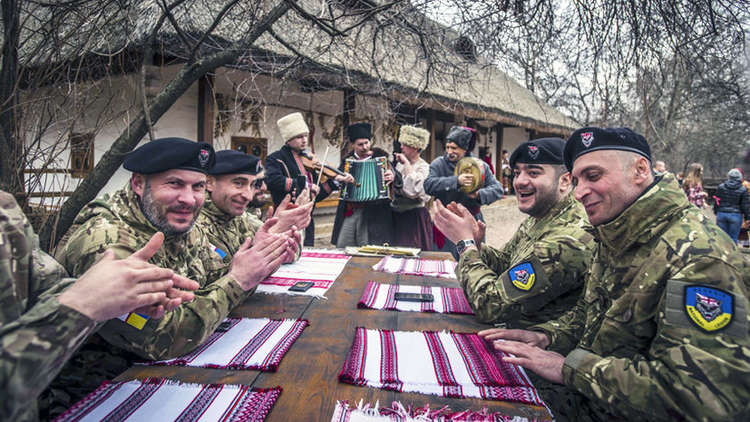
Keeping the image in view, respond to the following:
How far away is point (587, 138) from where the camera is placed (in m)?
1.58

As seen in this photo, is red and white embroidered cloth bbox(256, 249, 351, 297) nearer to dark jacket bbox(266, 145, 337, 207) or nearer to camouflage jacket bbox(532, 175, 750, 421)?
dark jacket bbox(266, 145, 337, 207)

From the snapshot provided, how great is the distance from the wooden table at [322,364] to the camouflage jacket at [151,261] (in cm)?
9

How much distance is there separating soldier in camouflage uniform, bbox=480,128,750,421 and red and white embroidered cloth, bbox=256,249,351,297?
3.68ft

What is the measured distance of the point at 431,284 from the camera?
101 inches

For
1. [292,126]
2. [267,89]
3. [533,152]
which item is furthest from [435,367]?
[267,89]

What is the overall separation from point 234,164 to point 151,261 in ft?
3.34

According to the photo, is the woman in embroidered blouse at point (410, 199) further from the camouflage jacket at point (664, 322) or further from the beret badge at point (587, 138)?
the camouflage jacket at point (664, 322)

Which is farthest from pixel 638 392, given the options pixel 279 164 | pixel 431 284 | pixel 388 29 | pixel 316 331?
pixel 279 164

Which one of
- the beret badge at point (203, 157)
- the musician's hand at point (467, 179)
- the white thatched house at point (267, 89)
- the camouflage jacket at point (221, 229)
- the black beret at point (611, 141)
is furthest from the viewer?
the musician's hand at point (467, 179)

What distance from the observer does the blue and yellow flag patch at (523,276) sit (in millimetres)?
1814

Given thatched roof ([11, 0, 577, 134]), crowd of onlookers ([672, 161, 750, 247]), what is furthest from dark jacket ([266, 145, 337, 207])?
crowd of onlookers ([672, 161, 750, 247])

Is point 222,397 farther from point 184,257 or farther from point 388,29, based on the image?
point 388,29

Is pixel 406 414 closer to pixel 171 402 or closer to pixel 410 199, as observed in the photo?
pixel 171 402

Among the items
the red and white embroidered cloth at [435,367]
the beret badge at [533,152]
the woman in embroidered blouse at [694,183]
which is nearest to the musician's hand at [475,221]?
the beret badge at [533,152]
